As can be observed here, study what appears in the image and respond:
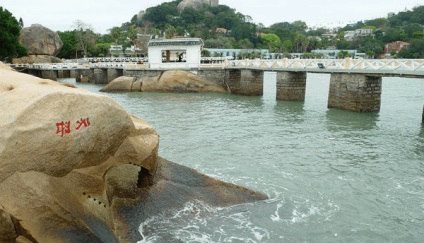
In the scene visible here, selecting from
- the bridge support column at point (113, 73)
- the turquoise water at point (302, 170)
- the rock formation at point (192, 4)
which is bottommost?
the turquoise water at point (302, 170)

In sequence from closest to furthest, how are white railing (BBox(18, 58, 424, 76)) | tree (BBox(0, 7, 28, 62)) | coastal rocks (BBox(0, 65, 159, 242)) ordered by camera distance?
coastal rocks (BBox(0, 65, 159, 242)) < white railing (BBox(18, 58, 424, 76)) < tree (BBox(0, 7, 28, 62))

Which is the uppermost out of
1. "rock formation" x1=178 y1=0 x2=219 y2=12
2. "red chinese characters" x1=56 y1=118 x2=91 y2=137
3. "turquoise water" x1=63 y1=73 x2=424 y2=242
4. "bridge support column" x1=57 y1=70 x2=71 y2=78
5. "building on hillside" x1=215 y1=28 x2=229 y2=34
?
"rock formation" x1=178 y1=0 x2=219 y2=12

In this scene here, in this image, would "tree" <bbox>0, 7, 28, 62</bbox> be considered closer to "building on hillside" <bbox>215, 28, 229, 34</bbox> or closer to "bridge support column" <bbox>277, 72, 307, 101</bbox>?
"bridge support column" <bbox>277, 72, 307, 101</bbox>

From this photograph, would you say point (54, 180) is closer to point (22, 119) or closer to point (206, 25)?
point (22, 119)

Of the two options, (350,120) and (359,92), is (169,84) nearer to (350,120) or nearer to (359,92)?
(359,92)

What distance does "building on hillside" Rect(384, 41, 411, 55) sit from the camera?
343 feet

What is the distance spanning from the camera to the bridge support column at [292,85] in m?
30.1

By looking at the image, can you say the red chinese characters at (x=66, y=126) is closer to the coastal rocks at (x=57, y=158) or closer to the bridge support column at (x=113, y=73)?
the coastal rocks at (x=57, y=158)

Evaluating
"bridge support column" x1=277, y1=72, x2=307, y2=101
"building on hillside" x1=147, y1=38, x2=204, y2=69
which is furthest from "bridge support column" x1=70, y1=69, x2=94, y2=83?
"bridge support column" x1=277, y1=72, x2=307, y2=101

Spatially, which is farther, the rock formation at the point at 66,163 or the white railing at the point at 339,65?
the white railing at the point at 339,65

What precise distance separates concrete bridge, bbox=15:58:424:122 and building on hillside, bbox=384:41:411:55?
82864 mm

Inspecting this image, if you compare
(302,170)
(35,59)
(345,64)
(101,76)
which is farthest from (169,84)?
(35,59)

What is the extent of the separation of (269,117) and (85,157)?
17.6 m

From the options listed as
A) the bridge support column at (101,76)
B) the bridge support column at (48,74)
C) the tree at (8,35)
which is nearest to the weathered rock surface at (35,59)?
the bridge support column at (48,74)
